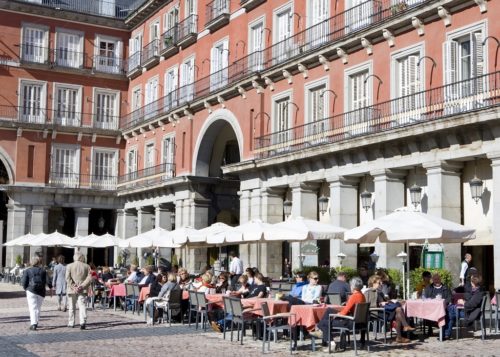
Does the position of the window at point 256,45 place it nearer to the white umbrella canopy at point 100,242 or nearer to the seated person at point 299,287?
the white umbrella canopy at point 100,242

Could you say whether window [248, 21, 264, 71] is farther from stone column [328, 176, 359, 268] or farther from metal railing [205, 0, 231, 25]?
stone column [328, 176, 359, 268]

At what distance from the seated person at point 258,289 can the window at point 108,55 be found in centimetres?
3309

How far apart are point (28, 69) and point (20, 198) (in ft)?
25.6

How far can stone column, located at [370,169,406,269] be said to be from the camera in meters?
23.2

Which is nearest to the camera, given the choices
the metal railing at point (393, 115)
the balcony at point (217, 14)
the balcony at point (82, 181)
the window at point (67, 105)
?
the metal railing at point (393, 115)

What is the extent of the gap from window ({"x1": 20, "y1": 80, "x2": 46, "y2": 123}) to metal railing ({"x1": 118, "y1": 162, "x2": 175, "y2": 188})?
6.15m

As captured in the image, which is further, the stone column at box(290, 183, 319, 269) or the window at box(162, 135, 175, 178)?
the window at box(162, 135, 175, 178)

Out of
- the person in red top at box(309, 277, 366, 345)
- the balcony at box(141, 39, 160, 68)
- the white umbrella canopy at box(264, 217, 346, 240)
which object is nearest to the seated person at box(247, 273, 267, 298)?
the white umbrella canopy at box(264, 217, 346, 240)

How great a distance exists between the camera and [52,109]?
4616 centimetres

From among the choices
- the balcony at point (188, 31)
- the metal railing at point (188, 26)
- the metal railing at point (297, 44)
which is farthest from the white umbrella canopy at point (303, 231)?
the metal railing at point (188, 26)

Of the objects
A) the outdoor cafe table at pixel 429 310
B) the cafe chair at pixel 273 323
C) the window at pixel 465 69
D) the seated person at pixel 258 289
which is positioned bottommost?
the cafe chair at pixel 273 323

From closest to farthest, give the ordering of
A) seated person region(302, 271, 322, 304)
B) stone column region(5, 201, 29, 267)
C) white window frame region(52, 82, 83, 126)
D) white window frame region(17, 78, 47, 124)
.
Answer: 1. seated person region(302, 271, 322, 304)
2. stone column region(5, 201, 29, 267)
3. white window frame region(17, 78, 47, 124)
4. white window frame region(52, 82, 83, 126)

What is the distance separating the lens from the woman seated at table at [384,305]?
571 inches

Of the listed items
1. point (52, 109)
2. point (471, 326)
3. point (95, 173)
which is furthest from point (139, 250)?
point (471, 326)
